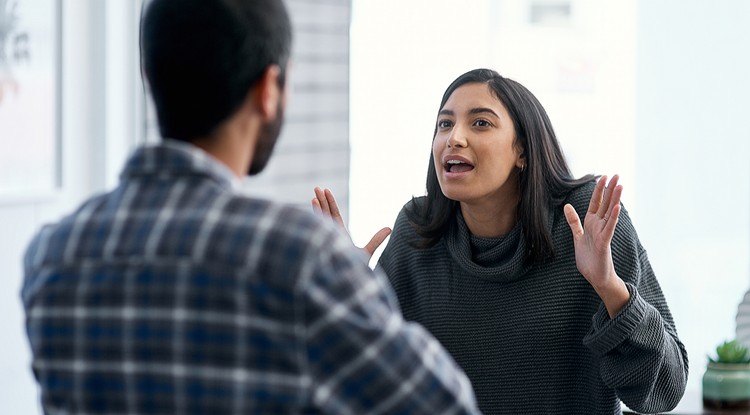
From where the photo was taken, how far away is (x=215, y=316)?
90 cm

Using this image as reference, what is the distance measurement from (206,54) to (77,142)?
2.10 metres

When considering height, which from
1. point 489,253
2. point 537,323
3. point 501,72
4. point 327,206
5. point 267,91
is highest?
point 501,72

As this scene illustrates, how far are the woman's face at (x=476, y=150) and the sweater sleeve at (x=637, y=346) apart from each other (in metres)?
0.28

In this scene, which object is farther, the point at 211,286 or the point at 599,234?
the point at 599,234

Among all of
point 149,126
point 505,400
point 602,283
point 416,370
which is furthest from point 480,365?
point 149,126

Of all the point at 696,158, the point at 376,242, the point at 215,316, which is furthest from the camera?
the point at 696,158

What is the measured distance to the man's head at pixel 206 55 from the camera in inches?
37.6

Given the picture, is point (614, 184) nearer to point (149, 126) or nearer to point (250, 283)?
point (250, 283)

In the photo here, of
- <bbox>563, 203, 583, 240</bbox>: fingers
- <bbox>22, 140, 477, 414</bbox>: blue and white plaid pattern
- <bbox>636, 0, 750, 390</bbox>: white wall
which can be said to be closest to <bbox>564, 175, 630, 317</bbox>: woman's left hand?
<bbox>563, 203, 583, 240</bbox>: fingers

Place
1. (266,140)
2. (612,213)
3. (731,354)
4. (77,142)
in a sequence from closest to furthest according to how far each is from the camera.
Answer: (266,140)
(612,213)
(731,354)
(77,142)

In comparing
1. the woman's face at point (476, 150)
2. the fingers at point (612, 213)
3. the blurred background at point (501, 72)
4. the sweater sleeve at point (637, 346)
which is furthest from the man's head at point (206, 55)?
the blurred background at point (501, 72)

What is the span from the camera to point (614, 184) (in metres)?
1.86

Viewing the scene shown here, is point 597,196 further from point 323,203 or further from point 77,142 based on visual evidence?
point 77,142

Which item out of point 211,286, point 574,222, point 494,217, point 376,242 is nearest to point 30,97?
point 376,242
